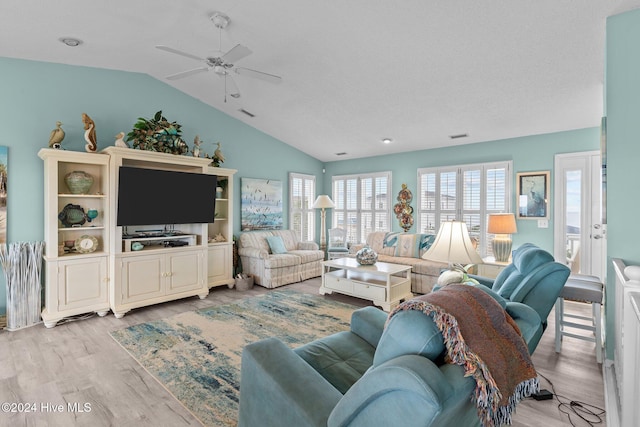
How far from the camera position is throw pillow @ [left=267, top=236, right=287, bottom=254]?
595 cm

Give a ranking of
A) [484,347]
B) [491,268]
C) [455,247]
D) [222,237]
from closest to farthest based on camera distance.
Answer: [484,347] < [455,247] < [491,268] < [222,237]

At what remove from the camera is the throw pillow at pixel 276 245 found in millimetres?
5945

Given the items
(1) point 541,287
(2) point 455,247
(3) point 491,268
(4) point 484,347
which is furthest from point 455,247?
(3) point 491,268

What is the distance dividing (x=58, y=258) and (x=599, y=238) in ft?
22.3

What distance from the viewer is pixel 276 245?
5992 millimetres

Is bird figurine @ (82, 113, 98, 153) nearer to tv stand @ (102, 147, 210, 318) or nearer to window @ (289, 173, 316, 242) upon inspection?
tv stand @ (102, 147, 210, 318)

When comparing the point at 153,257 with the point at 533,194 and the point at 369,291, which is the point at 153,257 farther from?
the point at 533,194

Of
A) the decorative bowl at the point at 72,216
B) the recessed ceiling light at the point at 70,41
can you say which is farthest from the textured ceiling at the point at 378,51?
the decorative bowl at the point at 72,216

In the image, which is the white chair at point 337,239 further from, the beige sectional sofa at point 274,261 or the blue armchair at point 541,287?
A: the blue armchair at point 541,287

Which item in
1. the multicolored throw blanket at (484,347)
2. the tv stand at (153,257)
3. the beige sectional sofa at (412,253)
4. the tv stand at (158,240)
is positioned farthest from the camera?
the beige sectional sofa at (412,253)

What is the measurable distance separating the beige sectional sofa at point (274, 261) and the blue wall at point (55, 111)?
Answer: 2007 mm

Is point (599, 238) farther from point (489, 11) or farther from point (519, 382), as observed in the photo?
point (519, 382)

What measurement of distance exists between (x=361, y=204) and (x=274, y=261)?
268cm

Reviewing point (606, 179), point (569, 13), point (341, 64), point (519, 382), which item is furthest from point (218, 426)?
point (569, 13)
